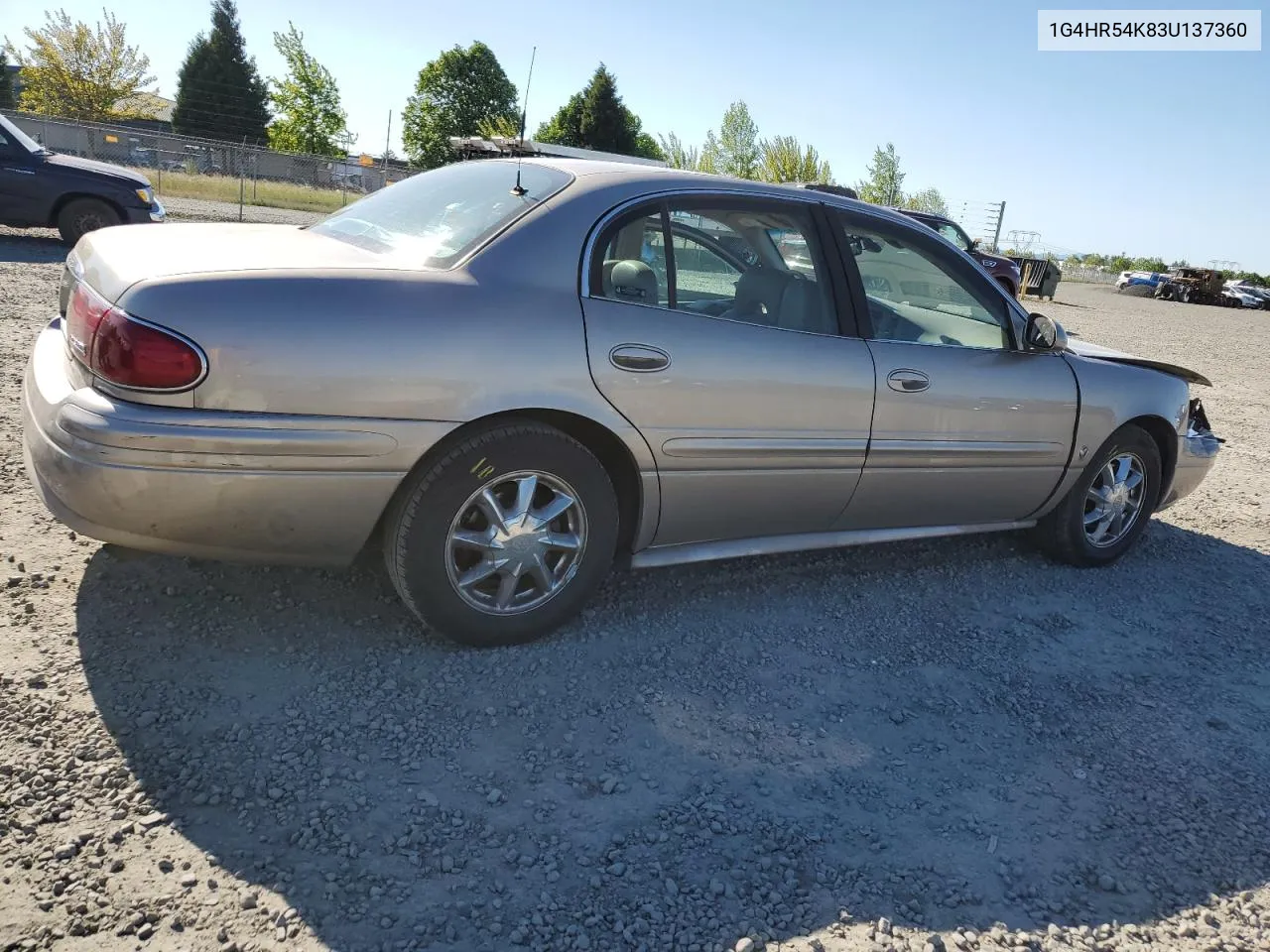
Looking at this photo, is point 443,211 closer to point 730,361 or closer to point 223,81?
point 730,361

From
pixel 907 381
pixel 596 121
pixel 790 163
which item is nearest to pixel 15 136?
pixel 907 381

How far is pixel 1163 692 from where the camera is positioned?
3404 mm

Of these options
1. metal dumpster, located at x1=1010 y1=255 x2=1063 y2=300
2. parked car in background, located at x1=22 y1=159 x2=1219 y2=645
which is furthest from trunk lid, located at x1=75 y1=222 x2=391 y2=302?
metal dumpster, located at x1=1010 y1=255 x2=1063 y2=300

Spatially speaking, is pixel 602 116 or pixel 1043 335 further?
pixel 602 116

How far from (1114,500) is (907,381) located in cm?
158

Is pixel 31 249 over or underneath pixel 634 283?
underneath

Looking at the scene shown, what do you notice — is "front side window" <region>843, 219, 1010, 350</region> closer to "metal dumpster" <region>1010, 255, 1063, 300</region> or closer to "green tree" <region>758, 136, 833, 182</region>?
"metal dumpster" <region>1010, 255, 1063, 300</region>

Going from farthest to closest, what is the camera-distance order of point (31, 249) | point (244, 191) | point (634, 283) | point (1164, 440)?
point (244, 191)
point (31, 249)
point (1164, 440)
point (634, 283)

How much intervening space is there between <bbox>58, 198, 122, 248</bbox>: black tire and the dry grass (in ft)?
39.0

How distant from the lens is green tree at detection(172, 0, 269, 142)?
169 ft

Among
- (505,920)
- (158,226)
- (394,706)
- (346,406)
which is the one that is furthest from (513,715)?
(158,226)

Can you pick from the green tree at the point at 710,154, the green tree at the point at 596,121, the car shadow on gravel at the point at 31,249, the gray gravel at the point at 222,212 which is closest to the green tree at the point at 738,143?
the green tree at the point at 710,154

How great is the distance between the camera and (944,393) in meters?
3.75

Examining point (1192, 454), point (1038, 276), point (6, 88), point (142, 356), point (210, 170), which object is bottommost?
point (1192, 454)
